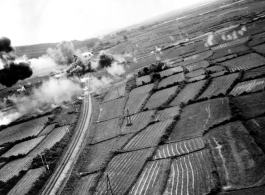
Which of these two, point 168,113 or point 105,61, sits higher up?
point 105,61

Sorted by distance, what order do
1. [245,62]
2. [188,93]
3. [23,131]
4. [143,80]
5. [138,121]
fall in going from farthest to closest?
1. [143,80]
2. [23,131]
3. [245,62]
4. [188,93]
5. [138,121]

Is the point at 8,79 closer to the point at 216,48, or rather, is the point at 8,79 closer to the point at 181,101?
the point at 181,101

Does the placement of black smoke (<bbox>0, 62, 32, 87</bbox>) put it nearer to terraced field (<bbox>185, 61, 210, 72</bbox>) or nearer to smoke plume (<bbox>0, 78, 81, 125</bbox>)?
smoke plume (<bbox>0, 78, 81, 125</bbox>)

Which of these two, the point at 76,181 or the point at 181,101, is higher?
the point at 181,101

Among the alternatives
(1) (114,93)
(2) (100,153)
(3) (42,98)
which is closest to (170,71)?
(1) (114,93)

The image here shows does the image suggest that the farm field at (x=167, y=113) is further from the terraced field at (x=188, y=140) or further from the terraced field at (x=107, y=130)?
the terraced field at (x=107, y=130)

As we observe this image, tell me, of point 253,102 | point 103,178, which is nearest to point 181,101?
point 253,102

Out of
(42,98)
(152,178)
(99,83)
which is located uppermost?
(42,98)

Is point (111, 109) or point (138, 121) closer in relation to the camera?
point (138, 121)

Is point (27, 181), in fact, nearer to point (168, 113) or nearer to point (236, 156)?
point (168, 113)
